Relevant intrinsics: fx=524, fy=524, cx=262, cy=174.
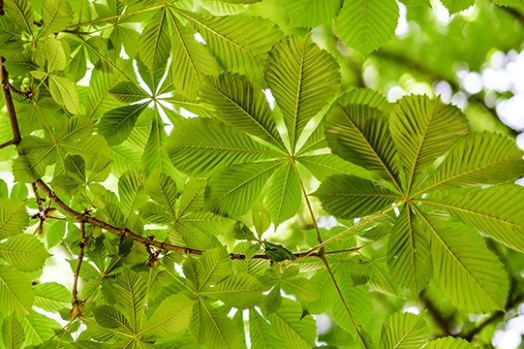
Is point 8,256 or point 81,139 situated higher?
point 81,139

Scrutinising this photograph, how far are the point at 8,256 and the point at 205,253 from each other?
44 cm

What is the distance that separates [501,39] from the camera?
195 inches

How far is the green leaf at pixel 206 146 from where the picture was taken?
1.01 m

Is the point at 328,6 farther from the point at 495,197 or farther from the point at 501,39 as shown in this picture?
the point at 501,39

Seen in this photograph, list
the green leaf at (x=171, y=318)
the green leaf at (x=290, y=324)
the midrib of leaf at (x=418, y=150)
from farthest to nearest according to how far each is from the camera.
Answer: the green leaf at (x=290, y=324) → the green leaf at (x=171, y=318) → the midrib of leaf at (x=418, y=150)

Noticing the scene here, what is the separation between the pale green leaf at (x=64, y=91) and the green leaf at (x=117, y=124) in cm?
17

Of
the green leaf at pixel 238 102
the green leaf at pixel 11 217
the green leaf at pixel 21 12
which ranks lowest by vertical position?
the green leaf at pixel 11 217

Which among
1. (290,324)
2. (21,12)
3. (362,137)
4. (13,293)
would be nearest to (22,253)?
(13,293)

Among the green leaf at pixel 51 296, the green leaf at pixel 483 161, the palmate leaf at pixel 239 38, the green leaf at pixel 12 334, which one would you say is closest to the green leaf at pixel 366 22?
the palmate leaf at pixel 239 38

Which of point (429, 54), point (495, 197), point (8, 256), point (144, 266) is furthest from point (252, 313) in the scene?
point (429, 54)

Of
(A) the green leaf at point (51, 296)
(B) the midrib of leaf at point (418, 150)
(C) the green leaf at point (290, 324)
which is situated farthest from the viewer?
(A) the green leaf at point (51, 296)

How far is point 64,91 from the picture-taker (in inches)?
45.3

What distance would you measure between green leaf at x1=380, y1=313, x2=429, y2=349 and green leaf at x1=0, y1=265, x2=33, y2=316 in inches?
29.2

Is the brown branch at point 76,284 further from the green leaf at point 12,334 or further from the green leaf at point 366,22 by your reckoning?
the green leaf at point 366,22
